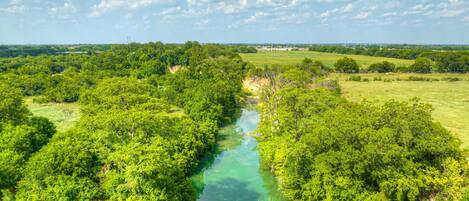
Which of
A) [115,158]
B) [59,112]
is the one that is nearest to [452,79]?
[59,112]

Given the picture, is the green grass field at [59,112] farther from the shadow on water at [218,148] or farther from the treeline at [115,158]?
the shadow on water at [218,148]

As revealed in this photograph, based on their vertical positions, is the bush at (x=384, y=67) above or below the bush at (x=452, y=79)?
above

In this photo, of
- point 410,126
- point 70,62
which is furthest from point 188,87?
point 70,62

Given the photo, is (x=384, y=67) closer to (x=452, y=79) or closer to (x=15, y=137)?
(x=452, y=79)

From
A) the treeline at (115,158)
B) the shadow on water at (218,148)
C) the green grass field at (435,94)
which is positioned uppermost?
the treeline at (115,158)

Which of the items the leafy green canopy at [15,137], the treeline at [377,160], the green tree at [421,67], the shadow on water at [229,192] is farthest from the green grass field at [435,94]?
the leafy green canopy at [15,137]

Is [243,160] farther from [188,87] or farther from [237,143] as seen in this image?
[188,87]

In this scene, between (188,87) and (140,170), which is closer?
(140,170)
